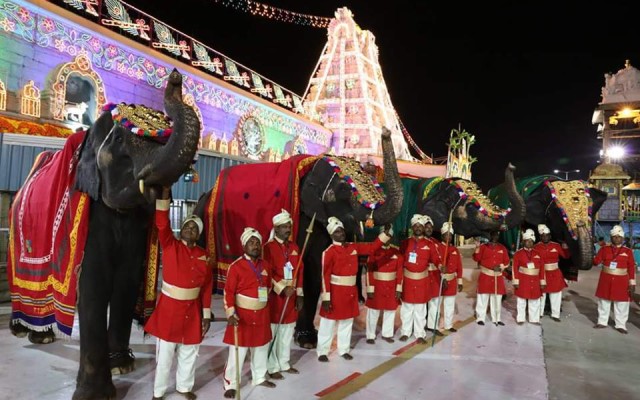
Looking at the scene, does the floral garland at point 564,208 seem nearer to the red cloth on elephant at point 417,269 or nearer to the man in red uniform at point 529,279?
the man in red uniform at point 529,279

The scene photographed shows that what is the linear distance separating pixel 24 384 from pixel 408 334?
4.26 meters

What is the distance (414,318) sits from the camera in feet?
19.8

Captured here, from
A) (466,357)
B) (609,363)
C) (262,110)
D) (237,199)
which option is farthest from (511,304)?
(262,110)

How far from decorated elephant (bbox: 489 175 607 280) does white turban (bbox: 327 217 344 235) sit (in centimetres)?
420

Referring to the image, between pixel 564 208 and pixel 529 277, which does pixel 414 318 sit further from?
pixel 564 208

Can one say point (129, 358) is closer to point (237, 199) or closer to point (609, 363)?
point (237, 199)

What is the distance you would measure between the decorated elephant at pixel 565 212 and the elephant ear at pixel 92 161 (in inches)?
264

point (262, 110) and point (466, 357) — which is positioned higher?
point (262, 110)

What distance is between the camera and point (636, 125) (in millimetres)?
24938

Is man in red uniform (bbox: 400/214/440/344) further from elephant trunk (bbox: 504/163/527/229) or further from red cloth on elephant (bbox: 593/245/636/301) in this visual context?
red cloth on elephant (bbox: 593/245/636/301)

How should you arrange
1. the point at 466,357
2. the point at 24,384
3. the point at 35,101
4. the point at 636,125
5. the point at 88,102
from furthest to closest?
the point at 636,125
the point at 88,102
the point at 35,101
the point at 466,357
the point at 24,384

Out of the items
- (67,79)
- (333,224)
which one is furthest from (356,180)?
(67,79)

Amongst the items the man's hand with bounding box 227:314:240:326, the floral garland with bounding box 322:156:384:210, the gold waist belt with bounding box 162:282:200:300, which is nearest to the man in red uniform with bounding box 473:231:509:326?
the floral garland with bounding box 322:156:384:210

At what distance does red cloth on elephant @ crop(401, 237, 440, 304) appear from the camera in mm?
6014
